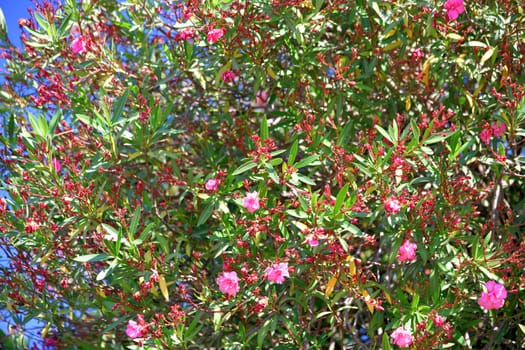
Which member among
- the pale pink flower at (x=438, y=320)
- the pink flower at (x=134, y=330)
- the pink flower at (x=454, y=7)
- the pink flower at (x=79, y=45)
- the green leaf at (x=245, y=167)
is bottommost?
the pale pink flower at (x=438, y=320)

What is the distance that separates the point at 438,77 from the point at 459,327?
1.20m

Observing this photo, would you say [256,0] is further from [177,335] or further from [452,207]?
[177,335]

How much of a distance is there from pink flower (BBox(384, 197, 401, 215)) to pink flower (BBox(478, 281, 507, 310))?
0.48 m

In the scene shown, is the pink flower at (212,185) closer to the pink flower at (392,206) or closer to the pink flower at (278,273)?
the pink flower at (278,273)

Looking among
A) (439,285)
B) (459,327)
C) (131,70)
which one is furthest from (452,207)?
(131,70)

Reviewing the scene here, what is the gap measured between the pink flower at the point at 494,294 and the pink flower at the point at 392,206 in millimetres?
476

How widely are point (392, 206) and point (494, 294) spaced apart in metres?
0.54

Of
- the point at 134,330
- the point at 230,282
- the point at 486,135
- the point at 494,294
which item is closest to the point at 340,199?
the point at 230,282

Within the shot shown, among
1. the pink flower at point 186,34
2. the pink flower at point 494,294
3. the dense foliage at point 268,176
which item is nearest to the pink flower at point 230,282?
the dense foliage at point 268,176

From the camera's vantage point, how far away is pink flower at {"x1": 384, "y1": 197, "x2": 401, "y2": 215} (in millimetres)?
2660

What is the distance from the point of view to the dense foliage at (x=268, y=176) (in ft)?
9.27

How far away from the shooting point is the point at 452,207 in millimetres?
2979

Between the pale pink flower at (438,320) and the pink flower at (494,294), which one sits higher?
the pale pink flower at (438,320)

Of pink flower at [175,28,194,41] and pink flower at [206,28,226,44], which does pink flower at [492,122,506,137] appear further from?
pink flower at [175,28,194,41]
